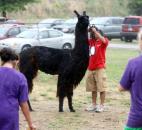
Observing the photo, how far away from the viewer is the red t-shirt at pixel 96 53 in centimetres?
1198

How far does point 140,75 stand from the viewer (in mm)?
5883

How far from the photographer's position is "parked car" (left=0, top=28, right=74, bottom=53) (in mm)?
27578

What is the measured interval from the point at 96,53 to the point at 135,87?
20.1 ft

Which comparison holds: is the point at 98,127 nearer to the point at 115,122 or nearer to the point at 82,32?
the point at 115,122

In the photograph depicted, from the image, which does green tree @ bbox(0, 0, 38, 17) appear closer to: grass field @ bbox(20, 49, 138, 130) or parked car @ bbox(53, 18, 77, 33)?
parked car @ bbox(53, 18, 77, 33)

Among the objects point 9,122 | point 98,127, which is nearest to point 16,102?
point 9,122

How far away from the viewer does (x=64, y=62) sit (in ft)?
41.1

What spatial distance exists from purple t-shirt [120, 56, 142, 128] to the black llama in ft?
19.9

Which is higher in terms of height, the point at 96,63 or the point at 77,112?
the point at 96,63

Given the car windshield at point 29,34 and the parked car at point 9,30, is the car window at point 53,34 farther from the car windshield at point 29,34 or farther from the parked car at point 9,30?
the parked car at point 9,30

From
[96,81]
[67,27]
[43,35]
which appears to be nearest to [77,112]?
[96,81]

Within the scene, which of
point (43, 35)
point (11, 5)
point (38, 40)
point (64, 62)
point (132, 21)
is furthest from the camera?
point (132, 21)

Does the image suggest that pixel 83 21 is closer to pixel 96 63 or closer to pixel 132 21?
pixel 96 63

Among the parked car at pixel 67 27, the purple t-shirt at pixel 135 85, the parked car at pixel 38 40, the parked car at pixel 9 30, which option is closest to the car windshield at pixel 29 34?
the parked car at pixel 38 40
